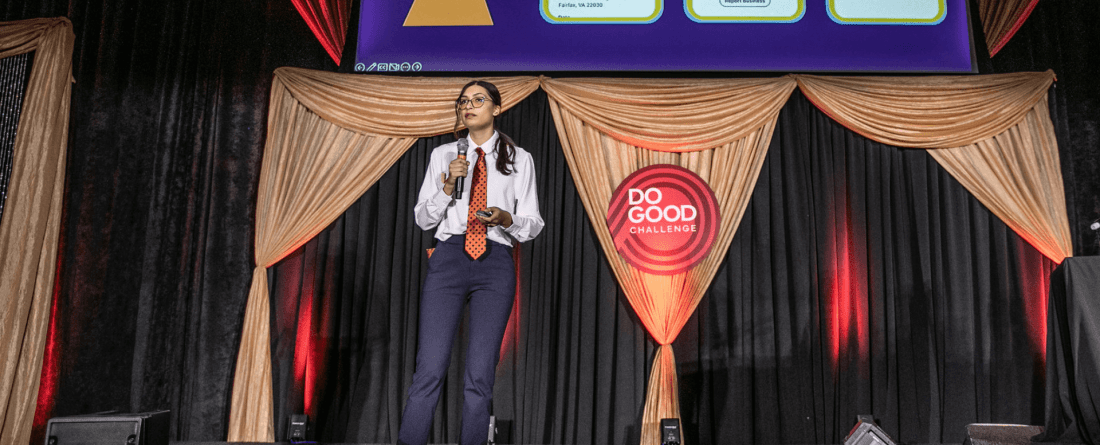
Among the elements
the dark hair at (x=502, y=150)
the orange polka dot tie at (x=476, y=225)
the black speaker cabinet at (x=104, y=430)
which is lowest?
the black speaker cabinet at (x=104, y=430)

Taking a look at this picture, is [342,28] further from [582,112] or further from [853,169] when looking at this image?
[853,169]

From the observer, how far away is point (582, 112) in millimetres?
4223

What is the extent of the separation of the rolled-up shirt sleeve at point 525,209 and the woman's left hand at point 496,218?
0.05 metres

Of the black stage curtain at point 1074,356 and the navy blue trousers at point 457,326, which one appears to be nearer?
the navy blue trousers at point 457,326

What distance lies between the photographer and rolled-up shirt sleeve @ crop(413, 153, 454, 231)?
2.74 meters

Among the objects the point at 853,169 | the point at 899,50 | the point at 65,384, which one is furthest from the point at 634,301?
the point at 65,384

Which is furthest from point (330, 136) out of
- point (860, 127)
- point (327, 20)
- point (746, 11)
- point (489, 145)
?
point (860, 127)

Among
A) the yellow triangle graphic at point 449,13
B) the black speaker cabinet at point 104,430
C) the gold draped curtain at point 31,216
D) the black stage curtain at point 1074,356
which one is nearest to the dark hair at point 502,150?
the yellow triangle graphic at point 449,13

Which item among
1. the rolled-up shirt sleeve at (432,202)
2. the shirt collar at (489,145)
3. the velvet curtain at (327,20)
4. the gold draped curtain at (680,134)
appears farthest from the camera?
the velvet curtain at (327,20)

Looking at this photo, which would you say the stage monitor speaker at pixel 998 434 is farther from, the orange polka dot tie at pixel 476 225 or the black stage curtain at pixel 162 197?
the black stage curtain at pixel 162 197

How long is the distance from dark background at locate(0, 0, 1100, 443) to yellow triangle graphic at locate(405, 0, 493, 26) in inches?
23.9

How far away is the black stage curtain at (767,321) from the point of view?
401 cm

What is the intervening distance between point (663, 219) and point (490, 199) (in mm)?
1559

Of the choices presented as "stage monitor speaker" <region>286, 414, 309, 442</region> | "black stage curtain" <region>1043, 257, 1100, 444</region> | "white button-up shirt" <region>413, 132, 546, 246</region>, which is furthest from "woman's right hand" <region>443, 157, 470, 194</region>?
"black stage curtain" <region>1043, 257, 1100, 444</region>
